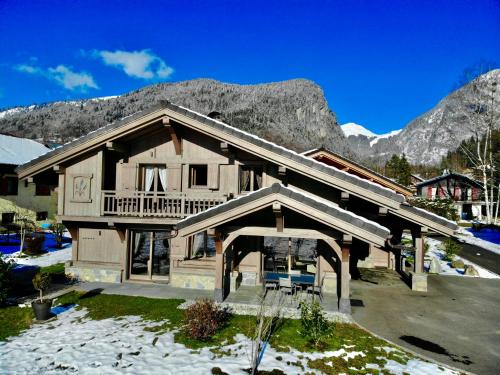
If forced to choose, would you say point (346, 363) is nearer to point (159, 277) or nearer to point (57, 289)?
point (159, 277)

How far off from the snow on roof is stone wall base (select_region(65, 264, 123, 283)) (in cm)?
2143

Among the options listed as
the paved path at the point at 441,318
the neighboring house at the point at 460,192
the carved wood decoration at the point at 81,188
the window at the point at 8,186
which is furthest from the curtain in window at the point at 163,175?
the neighboring house at the point at 460,192

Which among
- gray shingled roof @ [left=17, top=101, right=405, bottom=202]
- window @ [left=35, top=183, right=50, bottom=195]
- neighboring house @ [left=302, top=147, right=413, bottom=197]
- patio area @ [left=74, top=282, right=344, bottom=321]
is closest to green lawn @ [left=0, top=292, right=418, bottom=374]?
patio area @ [left=74, top=282, right=344, bottom=321]

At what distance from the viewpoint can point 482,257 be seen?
79.4 feet

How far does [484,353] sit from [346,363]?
403cm

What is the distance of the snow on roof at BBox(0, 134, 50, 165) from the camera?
32281 mm

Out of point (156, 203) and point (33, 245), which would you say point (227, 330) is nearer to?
point (156, 203)

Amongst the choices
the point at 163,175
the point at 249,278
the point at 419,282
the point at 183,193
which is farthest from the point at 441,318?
the point at 163,175

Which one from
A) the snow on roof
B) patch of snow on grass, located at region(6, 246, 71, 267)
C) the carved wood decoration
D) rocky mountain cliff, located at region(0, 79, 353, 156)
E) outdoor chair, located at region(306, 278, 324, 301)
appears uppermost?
rocky mountain cliff, located at region(0, 79, 353, 156)

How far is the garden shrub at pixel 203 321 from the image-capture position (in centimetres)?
932

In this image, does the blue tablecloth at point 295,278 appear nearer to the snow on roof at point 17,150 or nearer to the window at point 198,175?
the window at point 198,175

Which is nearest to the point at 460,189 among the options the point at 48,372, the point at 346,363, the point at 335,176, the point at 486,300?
the point at 486,300

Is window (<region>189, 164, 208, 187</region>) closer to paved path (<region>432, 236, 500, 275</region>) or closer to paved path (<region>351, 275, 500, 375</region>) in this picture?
paved path (<region>351, 275, 500, 375</region>)

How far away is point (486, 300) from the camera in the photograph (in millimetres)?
13805
